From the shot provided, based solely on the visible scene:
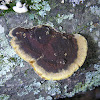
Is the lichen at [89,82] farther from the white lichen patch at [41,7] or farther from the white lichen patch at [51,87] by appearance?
the white lichen patch at [41,7]

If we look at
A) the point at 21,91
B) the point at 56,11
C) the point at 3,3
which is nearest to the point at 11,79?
the point at 21,91

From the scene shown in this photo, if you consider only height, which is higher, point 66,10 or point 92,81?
point 66,10

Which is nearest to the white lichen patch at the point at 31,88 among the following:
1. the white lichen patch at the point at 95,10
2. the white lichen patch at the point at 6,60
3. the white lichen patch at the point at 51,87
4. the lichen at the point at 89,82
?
the white lichen patch at the point at 51,87

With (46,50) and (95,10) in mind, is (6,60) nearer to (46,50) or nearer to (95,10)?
(46,50)

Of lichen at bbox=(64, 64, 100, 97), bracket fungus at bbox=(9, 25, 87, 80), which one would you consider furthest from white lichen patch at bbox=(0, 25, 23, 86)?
lichen at bbox=(64, 64, 100, 97)

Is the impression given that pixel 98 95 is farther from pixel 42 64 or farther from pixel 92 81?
pixel 42 64

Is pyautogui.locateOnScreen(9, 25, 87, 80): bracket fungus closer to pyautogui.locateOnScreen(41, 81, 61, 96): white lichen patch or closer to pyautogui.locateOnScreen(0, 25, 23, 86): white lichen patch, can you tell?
pyautogui.locateOnScreen(0, 25, 23, 86): white lichen patch
